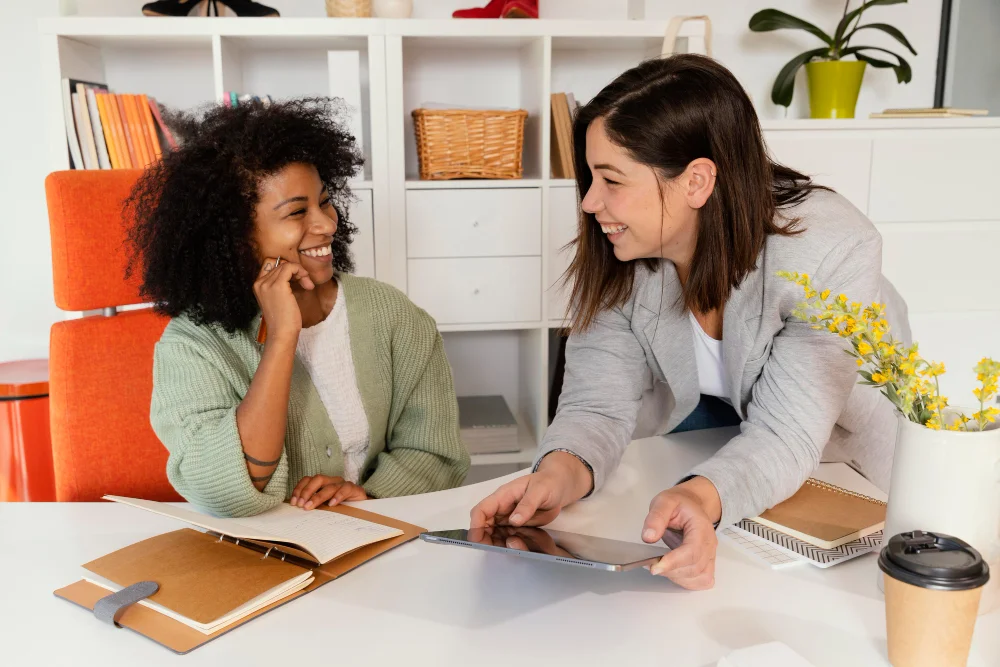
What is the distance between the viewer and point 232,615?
0.83 meters

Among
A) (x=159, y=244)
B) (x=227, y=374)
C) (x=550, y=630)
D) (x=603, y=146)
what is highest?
(x=603, y=146)

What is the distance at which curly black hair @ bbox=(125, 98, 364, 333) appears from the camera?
4.32ft

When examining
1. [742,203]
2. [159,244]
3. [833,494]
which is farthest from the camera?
[159,244]

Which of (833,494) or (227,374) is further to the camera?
(227,374)

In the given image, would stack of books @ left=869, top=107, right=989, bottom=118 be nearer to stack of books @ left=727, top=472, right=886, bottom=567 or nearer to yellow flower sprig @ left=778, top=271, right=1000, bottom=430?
stack of books @ left=727, top=472, right=886, bottom=567

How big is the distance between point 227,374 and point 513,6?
4.88 feet

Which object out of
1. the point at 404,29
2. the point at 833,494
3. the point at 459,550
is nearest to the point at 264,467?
the point at 459,550

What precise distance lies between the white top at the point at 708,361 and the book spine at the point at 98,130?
5.46ft

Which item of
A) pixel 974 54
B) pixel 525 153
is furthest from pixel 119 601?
pixel 974 54

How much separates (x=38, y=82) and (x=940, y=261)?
272 centimetres

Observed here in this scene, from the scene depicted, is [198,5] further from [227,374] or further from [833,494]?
[833,494]

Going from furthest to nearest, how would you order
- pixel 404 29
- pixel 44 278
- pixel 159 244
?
pixel 44 278, pixel 404 29, pixel 159 244

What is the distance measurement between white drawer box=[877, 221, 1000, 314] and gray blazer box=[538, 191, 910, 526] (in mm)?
1209

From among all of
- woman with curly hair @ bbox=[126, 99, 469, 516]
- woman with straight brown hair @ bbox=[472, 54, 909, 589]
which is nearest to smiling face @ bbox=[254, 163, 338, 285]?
woman with curly hair @ bbox=[126, 99, 469, 516]
